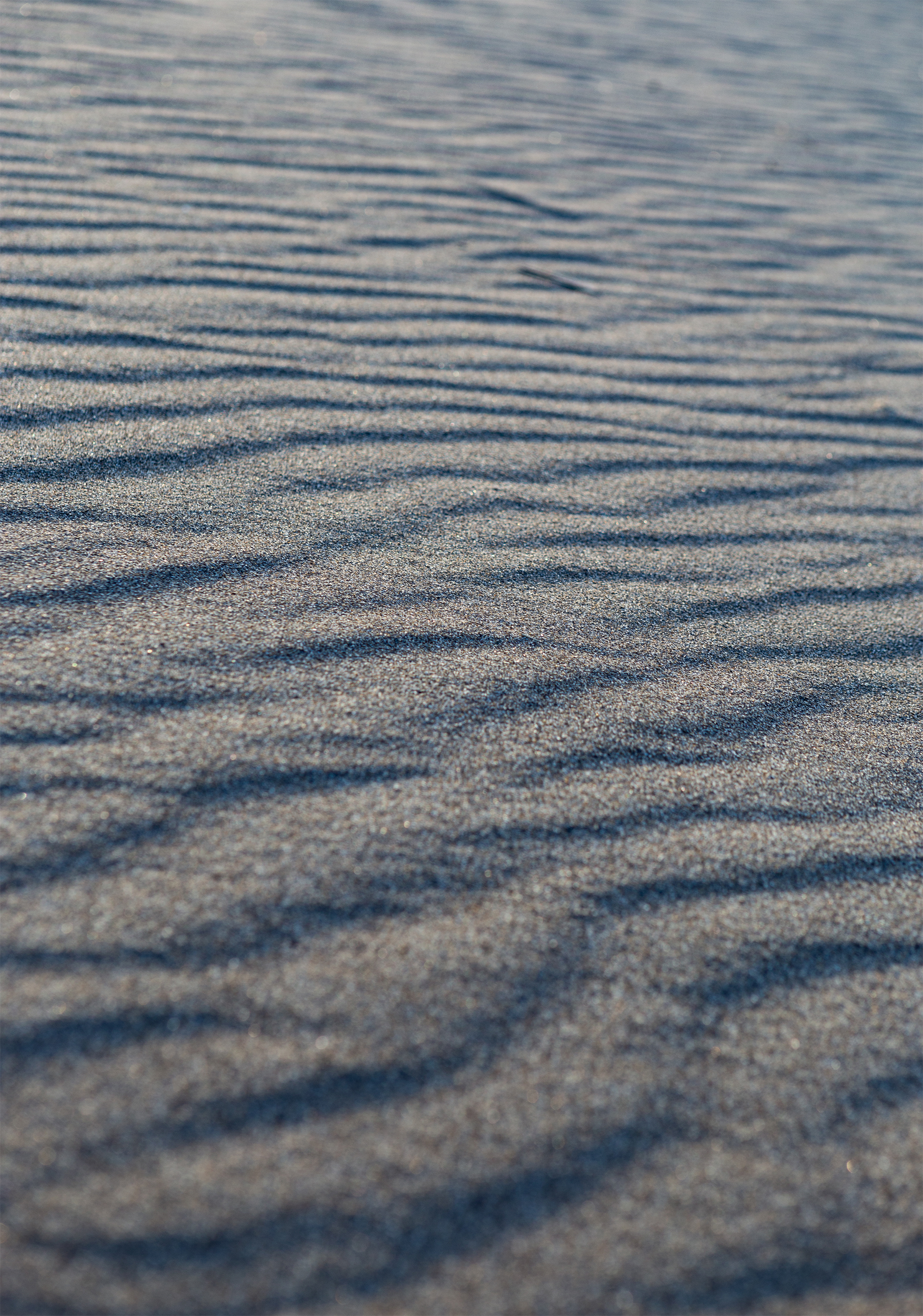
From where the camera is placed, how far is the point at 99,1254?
1.01 meters

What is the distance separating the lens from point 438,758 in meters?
1.62

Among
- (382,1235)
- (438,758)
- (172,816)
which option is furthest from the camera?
(438,758)

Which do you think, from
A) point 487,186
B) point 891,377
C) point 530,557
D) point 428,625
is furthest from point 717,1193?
point 487,186

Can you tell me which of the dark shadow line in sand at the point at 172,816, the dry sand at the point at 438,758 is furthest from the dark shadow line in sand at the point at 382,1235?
the dark shadow line in sand at the point at 172,816

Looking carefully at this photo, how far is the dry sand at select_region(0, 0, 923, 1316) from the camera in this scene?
3.64ft

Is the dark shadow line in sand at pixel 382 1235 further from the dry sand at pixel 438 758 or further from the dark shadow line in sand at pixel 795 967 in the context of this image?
the dark shadow line in sand at pixel 795 967

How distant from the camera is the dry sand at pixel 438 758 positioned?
3.64 feet

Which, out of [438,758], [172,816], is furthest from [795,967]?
[172,816]

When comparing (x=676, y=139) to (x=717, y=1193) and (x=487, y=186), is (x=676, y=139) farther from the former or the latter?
(x=717, y=1193)

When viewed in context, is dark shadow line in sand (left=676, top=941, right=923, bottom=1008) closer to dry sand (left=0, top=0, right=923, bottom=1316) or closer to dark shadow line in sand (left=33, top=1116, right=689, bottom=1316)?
dry sand (left=0, top=0, right=923, bottom=1316)

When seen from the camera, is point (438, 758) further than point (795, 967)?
Yes

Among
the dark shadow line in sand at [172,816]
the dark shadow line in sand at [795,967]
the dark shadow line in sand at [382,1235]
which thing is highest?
the dark shadow line in sand at [172,816]

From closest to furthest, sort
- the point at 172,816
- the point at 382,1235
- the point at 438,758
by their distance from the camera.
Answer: the point at 382,1235, the point at 172,816, the point at 438,758

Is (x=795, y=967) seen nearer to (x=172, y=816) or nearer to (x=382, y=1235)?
(x=382, y=1235)
